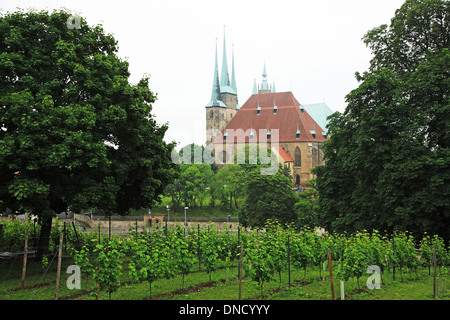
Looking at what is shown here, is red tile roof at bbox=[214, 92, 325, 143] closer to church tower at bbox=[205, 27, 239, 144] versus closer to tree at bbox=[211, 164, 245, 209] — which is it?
church tower at bbox=[205, 27, 239, 144]

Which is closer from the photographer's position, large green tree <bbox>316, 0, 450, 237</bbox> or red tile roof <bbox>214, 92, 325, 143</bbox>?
large green tree <bbox>316, 0, 450, 237</bbox>

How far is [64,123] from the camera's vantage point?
59.8 ft

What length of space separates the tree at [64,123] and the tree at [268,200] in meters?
27.5

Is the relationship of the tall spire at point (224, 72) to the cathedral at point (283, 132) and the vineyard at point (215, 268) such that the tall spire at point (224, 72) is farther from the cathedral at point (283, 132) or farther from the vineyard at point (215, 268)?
the vineyard at point (215, 268)

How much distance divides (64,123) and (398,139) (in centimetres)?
1714

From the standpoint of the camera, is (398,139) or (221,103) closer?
(398,139)

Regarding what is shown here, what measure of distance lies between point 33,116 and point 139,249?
7.30m

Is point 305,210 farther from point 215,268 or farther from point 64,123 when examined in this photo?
point 64,123

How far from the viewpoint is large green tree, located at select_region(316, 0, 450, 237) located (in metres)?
24.3

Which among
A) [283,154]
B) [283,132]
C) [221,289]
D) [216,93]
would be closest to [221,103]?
[216,93]

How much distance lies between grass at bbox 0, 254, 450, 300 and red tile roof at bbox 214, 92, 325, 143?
246ft

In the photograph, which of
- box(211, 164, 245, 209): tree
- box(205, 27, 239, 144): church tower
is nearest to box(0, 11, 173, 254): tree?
box(211, 164, 245, 209): tree

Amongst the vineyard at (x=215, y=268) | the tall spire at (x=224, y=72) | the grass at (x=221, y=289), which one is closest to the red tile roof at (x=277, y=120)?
the tall spire at (x=224, y=72)

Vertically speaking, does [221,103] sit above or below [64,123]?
above
